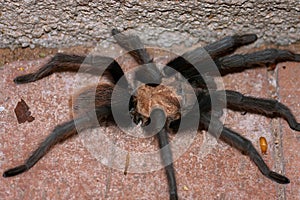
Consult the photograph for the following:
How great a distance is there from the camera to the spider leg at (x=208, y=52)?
2221 mm

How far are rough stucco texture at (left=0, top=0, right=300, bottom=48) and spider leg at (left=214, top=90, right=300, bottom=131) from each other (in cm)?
31

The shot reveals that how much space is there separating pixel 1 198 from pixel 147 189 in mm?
591

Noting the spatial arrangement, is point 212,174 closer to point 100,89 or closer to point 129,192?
point 129,192

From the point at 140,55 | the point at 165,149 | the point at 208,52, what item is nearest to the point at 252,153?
the point at 165,149

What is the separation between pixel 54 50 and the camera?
239 cm

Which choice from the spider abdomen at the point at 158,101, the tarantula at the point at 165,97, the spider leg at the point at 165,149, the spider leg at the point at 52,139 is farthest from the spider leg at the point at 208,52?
the spider leg at the point at 52,139

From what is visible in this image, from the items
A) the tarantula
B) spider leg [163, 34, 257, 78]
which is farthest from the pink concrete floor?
spider leg [163, 34, 257, 78]

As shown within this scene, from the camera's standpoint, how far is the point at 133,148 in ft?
7.43

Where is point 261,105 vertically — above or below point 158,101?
above

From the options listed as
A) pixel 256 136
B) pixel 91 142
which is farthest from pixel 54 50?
pixel 256 136

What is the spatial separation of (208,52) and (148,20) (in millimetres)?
→ 286

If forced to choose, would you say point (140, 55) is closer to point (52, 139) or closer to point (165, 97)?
point (165, 97)

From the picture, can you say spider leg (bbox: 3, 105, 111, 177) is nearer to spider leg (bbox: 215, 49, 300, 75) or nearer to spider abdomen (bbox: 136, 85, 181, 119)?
spider abdomen (bbox: 136, 85, 181, 119)

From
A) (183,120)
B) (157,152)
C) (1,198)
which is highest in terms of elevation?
(183,120)
